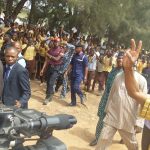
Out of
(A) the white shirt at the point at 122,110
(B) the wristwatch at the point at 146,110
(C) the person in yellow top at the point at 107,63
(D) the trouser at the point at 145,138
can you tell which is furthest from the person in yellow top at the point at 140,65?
(B) the wristwatch at the point at 146,110

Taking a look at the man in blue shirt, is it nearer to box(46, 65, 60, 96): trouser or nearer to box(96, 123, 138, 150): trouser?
box(46, 65, 60, 96): trouser

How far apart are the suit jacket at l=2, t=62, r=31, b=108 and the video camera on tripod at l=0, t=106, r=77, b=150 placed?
2.88 metres

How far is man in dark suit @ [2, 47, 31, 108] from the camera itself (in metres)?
4.72

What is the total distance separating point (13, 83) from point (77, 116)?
450cm

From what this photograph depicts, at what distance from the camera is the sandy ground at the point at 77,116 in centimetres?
723

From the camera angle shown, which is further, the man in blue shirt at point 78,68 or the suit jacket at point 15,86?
the man in blue shirt at point 78,68

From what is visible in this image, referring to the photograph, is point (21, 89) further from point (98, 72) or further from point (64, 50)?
point (98, 72)

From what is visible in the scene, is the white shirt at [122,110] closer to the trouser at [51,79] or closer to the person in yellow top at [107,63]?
the trouser at [51,79]

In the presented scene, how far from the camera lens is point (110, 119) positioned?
5.28 meters

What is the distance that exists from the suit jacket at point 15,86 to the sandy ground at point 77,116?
2.39m

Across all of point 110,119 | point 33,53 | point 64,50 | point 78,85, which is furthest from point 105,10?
point 110,119

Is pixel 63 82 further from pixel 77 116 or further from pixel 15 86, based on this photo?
pixel 15 86

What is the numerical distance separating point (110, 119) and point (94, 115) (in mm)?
4180

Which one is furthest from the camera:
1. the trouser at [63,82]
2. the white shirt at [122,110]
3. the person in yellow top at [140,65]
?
the person in yellow top at [140,65]
